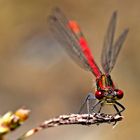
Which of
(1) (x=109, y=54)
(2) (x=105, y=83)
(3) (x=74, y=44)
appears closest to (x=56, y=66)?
(3) (x=74, y=44)

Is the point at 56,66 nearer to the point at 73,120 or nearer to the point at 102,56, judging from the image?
the point at 102,56

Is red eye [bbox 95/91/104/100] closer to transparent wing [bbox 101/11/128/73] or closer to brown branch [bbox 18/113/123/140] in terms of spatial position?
transparent wing [bbox 101/11/128/73]

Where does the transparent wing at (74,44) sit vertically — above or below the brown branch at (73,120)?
above

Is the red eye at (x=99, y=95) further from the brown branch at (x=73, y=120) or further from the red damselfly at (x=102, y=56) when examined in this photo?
the brown branch at (x=73, y=120)

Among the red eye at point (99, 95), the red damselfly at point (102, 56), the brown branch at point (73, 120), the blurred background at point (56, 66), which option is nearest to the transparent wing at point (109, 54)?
the red damselfly at point (102, 56)

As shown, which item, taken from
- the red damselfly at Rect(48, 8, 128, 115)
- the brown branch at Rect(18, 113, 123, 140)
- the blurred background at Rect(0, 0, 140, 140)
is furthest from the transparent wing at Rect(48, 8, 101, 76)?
the blurred background at Rect(0, 0, 140, 140)

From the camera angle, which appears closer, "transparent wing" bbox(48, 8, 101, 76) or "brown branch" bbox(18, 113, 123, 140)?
"brown branch" bbox(18, 113, 123, 140)
